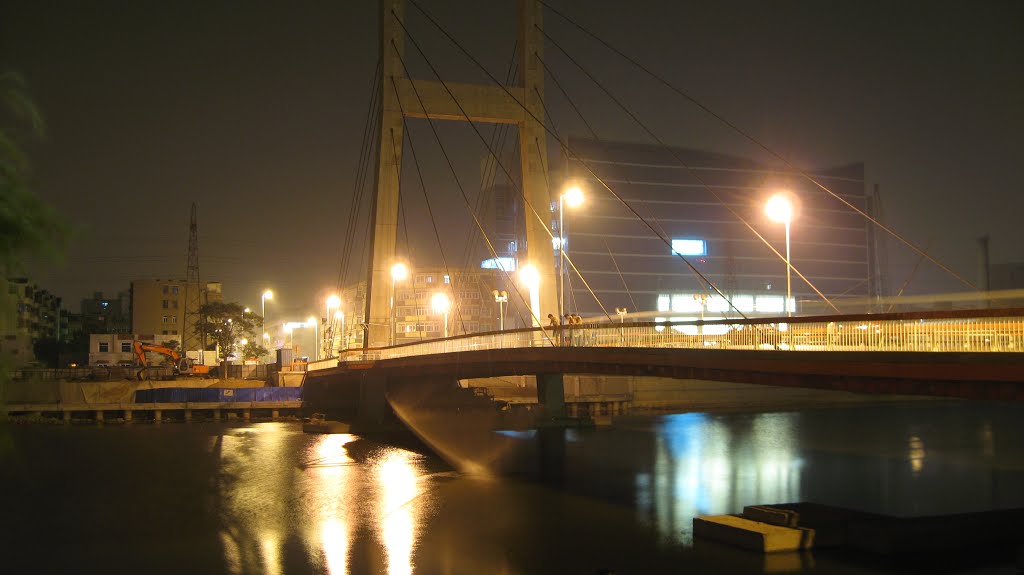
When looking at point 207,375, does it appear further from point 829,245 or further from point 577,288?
point 829,245

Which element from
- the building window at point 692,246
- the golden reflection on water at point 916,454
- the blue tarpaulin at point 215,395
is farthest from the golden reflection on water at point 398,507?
the building window at point 692,246

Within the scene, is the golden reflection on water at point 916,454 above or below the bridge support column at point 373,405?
below

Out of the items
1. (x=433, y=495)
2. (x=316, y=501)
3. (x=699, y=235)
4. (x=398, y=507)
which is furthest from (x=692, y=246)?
(x=398, y=507)

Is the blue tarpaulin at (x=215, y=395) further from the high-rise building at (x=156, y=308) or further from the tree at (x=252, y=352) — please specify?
the high-rise building at (x=156, y=308)

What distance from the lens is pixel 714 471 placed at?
37.9m

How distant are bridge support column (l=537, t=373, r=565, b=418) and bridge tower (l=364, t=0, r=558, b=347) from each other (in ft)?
29.8

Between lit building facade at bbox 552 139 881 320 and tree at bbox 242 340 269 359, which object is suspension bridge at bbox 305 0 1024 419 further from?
lit building facade at bbox 552 139 881 320

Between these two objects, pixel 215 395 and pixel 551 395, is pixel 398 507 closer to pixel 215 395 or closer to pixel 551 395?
pixel 551 395

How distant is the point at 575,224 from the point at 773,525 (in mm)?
96599

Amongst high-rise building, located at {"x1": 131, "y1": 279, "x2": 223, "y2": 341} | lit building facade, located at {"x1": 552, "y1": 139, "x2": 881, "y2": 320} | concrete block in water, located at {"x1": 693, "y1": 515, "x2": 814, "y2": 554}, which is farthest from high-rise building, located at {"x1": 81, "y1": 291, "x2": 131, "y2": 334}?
concrete block in water, located at {"x1": 693, "y1": 515, "x2": 814, "y2": 554}

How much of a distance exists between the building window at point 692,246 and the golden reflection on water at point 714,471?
59.5 meters

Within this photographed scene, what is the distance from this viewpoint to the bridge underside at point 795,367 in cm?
1631

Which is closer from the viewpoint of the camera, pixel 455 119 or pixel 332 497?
pixel 332 497

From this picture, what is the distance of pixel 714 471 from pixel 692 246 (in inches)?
3339
